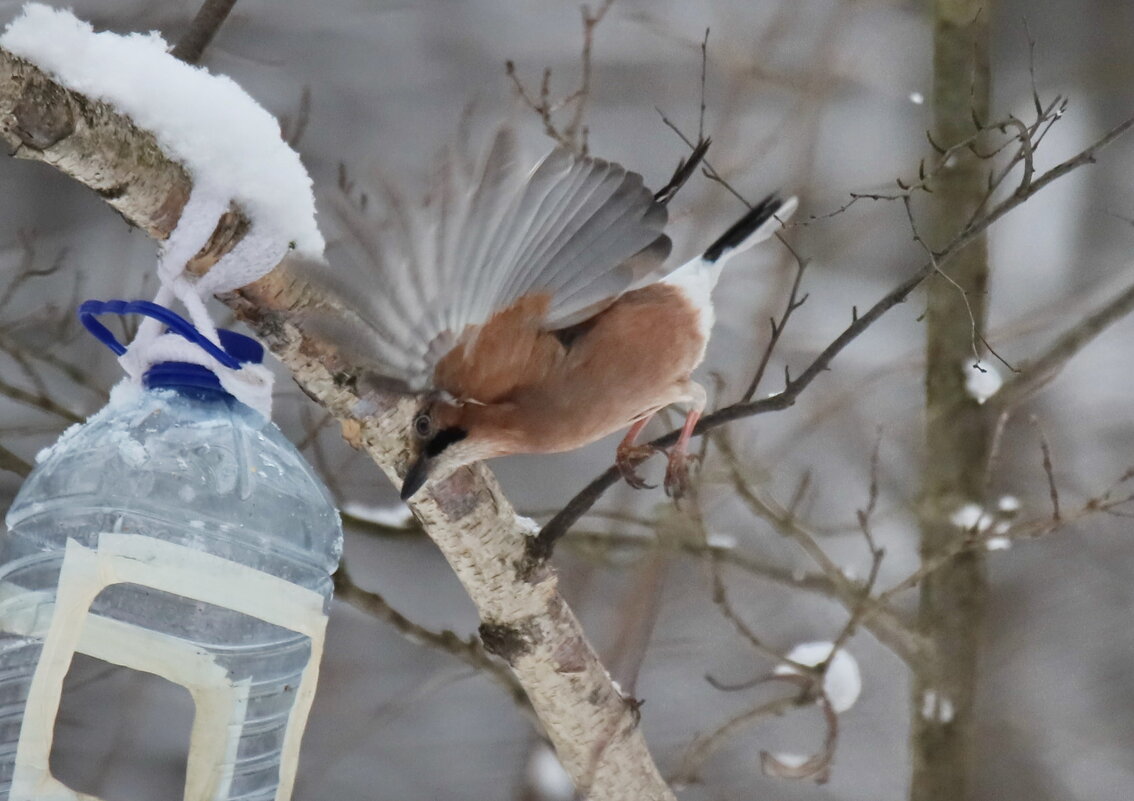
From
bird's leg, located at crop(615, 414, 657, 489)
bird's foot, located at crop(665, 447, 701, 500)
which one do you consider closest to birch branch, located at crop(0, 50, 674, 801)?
bird's leg, located at crop(615, 414, 657, 489)

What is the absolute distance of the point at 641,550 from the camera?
3150mm

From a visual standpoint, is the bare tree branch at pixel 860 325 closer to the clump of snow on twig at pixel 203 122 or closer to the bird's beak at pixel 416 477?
the bird's beak at pixel 416 477

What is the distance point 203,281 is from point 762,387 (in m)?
A: 2.41

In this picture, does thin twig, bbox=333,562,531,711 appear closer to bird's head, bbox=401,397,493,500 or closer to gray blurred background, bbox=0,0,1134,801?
gray blurred background, bbox=0,0,1134,801

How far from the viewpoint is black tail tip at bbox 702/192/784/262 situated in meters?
2.09

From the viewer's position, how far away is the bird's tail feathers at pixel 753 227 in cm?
208

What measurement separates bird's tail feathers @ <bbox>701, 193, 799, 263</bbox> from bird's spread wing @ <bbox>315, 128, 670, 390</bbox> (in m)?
0.48

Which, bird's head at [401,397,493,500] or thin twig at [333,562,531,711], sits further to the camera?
thin twig at [333,562,531,711]

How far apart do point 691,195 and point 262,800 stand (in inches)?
90.9


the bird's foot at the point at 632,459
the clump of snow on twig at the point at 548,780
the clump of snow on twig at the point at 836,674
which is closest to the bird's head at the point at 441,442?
the bird's foot at the point at 632,459

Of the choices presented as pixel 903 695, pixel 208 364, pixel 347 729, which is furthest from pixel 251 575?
pixel 903 695

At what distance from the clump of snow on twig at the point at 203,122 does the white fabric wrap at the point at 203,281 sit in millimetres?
23

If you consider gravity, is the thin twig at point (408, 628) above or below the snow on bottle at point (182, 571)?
above

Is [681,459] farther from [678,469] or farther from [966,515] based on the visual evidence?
[966,515]
